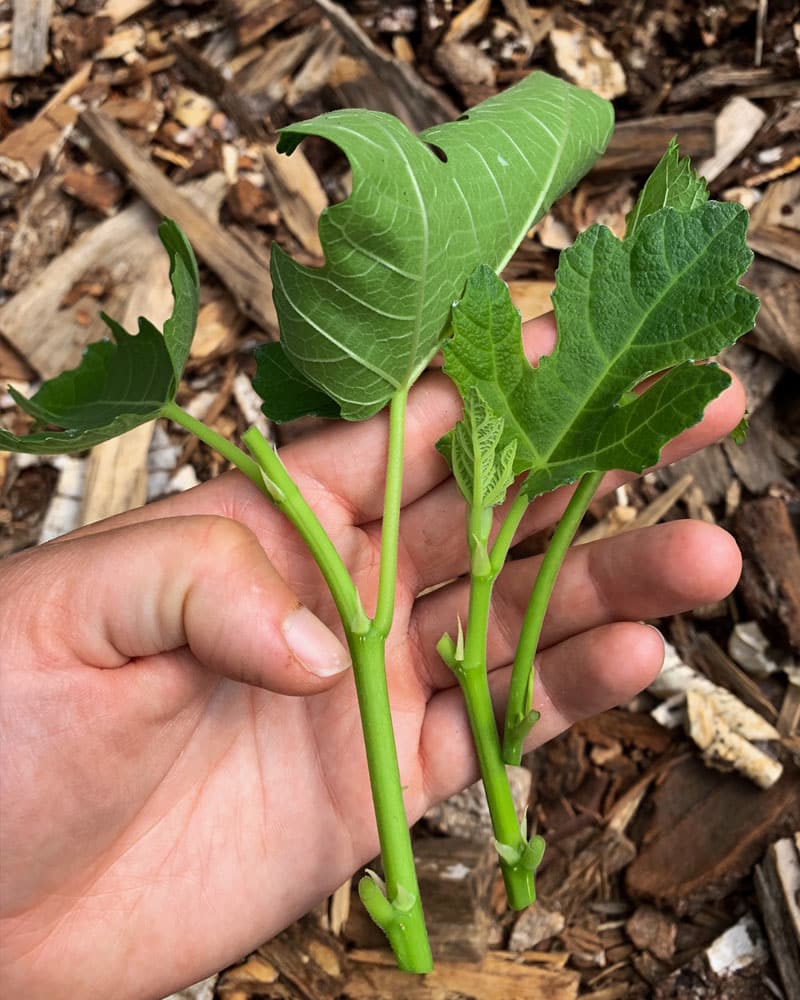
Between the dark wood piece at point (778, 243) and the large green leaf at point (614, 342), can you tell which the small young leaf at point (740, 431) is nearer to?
the large green leaf at point (614, 342)

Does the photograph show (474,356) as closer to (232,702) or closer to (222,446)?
(222,446)

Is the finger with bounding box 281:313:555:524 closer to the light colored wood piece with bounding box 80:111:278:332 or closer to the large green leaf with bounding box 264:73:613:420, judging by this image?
the large green leaf with bounding box 264:73:613:420

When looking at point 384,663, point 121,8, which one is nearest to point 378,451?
point 384,663

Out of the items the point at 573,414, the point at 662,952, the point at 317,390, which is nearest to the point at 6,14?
the point at 317,390

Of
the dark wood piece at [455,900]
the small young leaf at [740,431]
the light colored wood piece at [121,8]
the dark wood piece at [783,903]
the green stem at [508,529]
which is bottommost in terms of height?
the dark wood piece at [783,903]

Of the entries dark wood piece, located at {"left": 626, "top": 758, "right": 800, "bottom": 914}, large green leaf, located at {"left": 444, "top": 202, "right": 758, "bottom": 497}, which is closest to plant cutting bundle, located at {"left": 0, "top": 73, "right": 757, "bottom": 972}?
large green leaf, located at {"left": 444, "top": 202, "right": 758, "bottom": 497}

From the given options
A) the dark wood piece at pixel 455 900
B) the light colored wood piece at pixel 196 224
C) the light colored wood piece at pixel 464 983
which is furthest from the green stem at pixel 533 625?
the light colored wood piece at pixel 196 224
